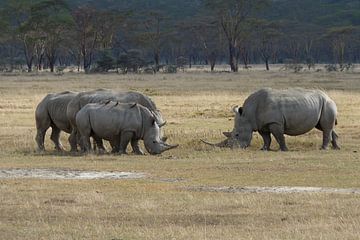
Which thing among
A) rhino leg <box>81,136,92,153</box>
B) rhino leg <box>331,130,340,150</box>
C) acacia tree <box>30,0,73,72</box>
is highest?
acacia tree <box>30,0,73,72</box>

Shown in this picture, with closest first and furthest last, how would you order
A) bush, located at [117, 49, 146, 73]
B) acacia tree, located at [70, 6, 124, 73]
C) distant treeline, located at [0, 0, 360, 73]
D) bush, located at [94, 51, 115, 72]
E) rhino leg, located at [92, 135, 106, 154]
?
rhino leg, located at [92, 135, 106, 154] → bush, located at [94, 51, 115, 72] → bush, located at [117, 49, 146, 73] → distant treeline, located at [0, 0, 360, 73] → acacia tree, located at [70, 6, 124, 73]

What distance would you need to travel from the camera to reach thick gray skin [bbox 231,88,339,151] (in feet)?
73.7

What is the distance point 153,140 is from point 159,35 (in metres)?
72.2

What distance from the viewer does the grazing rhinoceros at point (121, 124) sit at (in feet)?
70.9

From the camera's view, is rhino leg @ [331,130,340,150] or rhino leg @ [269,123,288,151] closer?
rhino leg @ [269,123,288,151]

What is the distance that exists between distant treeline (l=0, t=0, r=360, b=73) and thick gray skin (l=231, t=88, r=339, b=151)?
52.9m

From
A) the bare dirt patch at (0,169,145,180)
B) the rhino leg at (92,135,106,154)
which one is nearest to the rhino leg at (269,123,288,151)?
the rhino leg at (92,135,106,154)

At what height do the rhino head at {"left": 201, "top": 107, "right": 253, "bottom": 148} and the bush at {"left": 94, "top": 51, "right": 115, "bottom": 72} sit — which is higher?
the rhino head at {"left": 201, "top": 107, "right": 253, "bottom": 148}

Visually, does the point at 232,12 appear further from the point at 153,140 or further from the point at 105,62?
the point at 153,140

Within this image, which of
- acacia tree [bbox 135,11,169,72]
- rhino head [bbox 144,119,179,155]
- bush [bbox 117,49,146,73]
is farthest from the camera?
acacia tree [bbox 135,11,169,72]

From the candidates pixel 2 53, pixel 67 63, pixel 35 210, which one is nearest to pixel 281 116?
pixel 35 210

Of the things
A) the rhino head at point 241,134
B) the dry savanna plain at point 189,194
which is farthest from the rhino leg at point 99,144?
the rhino head at point 241,134

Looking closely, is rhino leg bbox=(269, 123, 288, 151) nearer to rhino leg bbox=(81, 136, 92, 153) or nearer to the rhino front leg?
the rhino front leg

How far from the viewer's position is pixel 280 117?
2242cm
